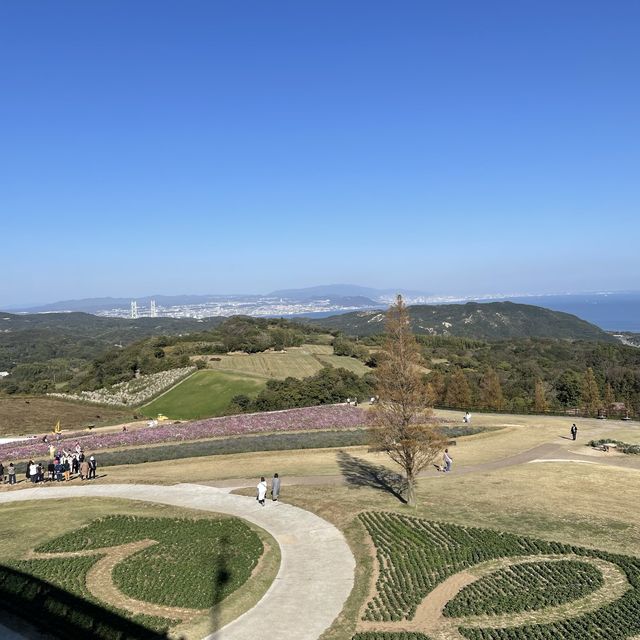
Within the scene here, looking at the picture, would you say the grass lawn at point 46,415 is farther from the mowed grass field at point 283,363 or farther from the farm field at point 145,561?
the farm field at point 145,561

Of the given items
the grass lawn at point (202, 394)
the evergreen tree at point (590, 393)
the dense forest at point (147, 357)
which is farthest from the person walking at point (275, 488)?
the dense forest at point (147, 357)

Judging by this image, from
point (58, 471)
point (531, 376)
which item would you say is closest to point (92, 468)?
point (58, 471)

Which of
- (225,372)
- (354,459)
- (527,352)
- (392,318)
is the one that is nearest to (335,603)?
(392,318)

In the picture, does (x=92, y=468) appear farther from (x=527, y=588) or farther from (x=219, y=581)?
(x=527, y=588)

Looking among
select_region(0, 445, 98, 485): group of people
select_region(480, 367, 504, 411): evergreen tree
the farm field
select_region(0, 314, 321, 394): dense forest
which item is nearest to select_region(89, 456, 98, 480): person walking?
select_region(0, 445, 98, 485): group of people

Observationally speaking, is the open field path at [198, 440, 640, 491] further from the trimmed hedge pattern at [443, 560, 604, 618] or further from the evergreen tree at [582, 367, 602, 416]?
the evergreen tree at [582, 367, 602, 416]

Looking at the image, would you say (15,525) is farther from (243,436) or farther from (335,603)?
(243,436)
